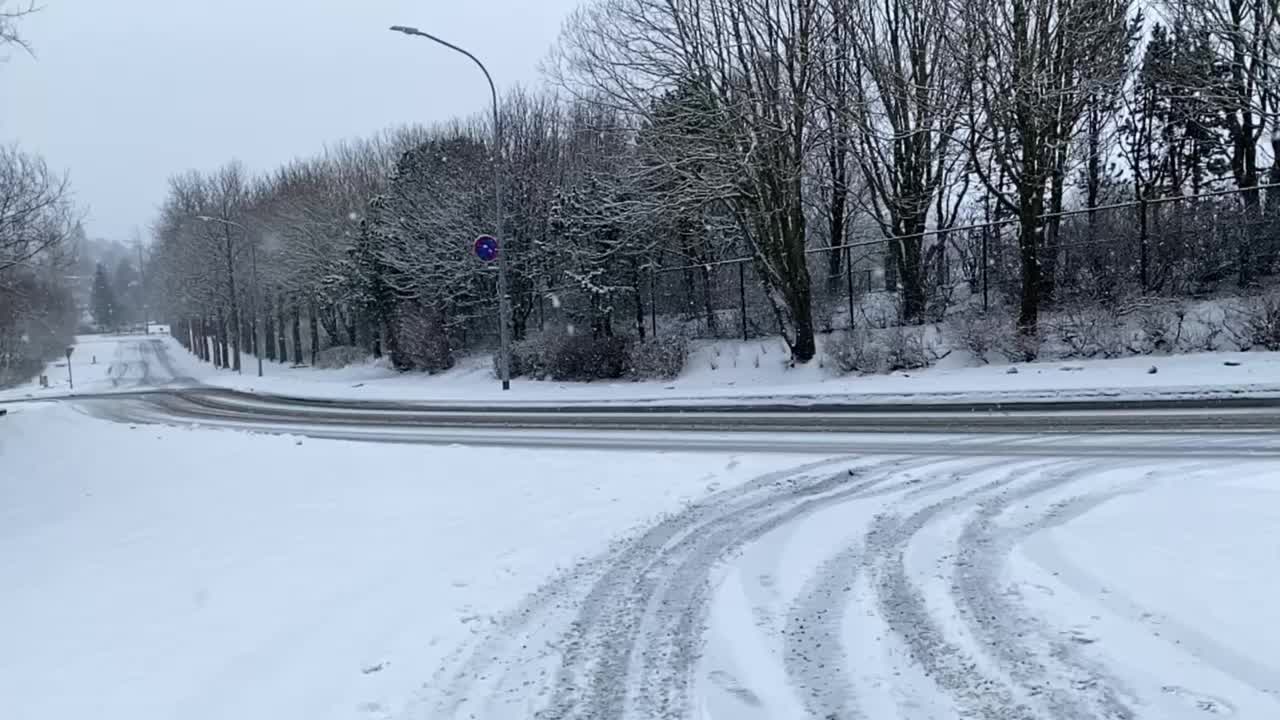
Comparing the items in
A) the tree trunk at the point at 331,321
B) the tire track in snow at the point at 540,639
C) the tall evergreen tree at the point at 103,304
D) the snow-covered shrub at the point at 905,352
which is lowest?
the tire track in snow at the point at 540,639

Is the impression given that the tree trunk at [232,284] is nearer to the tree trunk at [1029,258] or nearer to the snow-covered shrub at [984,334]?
the snow-covered shrub at [984,334]

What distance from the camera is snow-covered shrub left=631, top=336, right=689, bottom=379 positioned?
2378cm

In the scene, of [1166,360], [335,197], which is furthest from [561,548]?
[335,197]

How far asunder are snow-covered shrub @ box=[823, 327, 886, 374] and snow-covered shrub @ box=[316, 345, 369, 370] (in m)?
30.8

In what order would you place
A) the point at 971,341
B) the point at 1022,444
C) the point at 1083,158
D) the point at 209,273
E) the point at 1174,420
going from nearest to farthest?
the point at 1022,444 → the point at 1174,420 → the point at 971,341 → the point at 1083,158 → the point at 209,273

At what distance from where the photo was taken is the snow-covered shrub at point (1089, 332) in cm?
1709

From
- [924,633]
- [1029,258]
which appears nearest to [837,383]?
[1029,258]

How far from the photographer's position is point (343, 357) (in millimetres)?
45781

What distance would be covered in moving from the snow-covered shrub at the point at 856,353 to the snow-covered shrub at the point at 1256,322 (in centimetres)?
682


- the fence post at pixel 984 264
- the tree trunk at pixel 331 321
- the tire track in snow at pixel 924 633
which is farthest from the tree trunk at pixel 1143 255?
the tree trunk at pixel 331 321

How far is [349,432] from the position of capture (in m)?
16.8

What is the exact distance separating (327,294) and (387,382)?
14.0 meters

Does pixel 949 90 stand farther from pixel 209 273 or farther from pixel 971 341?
pixel 209 273

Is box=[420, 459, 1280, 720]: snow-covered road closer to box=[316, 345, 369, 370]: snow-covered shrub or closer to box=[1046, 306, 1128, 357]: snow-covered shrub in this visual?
box=[1046, 306, 1128, 357]: snow-covered shrub
